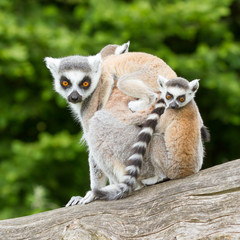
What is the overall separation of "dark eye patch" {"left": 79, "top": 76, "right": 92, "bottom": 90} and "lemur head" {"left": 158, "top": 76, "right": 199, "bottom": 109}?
2.84 ft

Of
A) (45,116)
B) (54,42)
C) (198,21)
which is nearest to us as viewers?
(54,42)

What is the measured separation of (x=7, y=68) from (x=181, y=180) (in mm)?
5540

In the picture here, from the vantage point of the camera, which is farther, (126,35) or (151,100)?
(126,35)

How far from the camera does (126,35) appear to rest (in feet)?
29.1

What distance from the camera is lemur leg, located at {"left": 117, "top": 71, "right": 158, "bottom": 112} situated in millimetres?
4953

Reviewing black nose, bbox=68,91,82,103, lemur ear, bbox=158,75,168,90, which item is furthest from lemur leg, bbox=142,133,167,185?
black nose, bbox=68,91,82,103

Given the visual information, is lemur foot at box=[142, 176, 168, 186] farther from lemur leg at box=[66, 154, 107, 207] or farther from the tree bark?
lemur leg at box=[66, 154, 107, 207]

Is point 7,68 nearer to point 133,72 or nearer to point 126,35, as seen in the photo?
point 126,35

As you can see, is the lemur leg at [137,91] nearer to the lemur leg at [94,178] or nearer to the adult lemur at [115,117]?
the adult lemur at [115,117]

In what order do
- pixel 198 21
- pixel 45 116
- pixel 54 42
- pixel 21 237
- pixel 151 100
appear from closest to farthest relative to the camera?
pixel 21 237, pixel 151 100, pixel 54 42, pixel 198 21, pixel 45 116

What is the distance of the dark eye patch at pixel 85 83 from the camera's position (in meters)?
5.22

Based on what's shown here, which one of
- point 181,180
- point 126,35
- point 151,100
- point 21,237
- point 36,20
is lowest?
point 21,237

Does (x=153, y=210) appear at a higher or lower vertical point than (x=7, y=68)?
lower

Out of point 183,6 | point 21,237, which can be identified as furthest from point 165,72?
point 183,6
